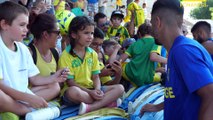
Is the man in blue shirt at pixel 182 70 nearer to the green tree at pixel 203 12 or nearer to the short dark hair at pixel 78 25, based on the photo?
the short dark hair at pixel 78 25

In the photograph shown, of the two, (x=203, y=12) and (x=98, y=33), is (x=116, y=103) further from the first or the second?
(x=203, y=12)

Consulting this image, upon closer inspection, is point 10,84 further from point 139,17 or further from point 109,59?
point 139,17

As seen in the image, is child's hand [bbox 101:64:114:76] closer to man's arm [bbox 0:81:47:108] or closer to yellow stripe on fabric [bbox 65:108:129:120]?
yellow stripe on fabric [bbox 65:108:129:120]

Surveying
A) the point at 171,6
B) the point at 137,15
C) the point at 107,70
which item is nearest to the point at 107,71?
the point at 107,70

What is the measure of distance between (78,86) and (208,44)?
1.51 m

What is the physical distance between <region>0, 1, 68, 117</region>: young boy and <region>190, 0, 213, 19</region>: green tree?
2542 centimetres

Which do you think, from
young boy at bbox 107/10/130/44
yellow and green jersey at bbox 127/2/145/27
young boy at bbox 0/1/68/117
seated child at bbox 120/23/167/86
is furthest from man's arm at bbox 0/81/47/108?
yellow and green jersey at bbox 127/2/145/27

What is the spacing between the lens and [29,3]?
4.64 m

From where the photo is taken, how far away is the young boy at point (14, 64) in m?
2.64

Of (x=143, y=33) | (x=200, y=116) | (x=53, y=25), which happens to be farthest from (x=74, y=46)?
(x=200, y=116)

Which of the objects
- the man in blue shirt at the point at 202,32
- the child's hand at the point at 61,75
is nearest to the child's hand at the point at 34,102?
the child's hand at the point at 61,75

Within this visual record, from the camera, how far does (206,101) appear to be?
66.2 inches

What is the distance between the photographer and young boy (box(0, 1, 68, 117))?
2.64m

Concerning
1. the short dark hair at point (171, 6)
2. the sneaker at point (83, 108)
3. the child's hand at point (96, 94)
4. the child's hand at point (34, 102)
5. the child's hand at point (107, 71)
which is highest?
the short dark hair at point (171, 6)
